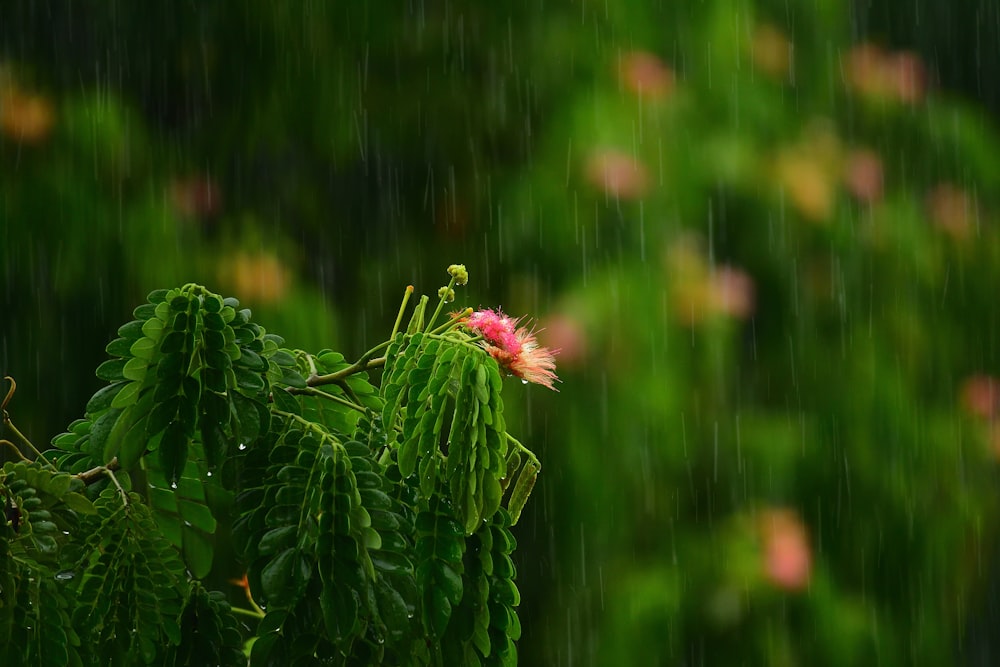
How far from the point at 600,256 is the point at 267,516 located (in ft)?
6.15

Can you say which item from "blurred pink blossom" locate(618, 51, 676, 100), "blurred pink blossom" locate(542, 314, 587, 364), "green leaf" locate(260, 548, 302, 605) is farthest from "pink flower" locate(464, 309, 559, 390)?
"blurred pink blossom" locate(618, 51, 676, 100)

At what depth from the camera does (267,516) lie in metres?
0.98

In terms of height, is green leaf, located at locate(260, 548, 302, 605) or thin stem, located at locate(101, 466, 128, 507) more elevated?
thin stem, located at locate(101, 466, 128, 507)

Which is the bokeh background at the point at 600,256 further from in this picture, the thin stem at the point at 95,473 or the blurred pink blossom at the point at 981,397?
the thin stem at the point at 95,473

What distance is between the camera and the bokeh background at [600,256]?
2.65 m

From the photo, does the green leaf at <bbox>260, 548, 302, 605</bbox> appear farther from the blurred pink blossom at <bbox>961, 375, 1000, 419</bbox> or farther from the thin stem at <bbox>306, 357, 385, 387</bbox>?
the blurred pink blossom at <bbox>961, 375, 1000, 419</bbox>

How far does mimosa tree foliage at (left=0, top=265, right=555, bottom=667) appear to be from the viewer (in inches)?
37.4

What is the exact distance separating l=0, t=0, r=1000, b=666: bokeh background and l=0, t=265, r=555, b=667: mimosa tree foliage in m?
1.60

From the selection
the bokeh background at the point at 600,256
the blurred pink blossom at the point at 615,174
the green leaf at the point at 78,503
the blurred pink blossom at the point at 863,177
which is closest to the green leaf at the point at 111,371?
the green leaf at the point at 78,503

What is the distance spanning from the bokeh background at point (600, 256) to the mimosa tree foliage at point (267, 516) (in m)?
1.60

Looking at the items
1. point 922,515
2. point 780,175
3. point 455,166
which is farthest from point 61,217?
point 922,515

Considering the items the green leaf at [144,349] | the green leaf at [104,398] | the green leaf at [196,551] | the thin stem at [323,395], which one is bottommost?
the green leaf at [196,551]

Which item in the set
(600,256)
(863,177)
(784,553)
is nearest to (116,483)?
(600,256)

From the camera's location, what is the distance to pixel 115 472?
1.06m
